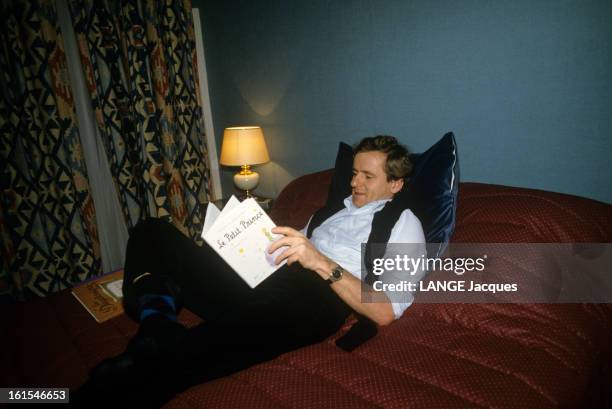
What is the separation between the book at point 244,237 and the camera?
3.21ft

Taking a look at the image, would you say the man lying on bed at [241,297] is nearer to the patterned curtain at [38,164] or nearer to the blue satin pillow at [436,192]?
the blue satin pillow at [436,192]

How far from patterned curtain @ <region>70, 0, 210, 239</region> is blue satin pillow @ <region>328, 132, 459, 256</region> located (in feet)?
7.05

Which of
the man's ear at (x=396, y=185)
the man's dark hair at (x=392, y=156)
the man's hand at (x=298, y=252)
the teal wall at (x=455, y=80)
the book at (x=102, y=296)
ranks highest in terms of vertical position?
the teal wall at (x=455, y=80)

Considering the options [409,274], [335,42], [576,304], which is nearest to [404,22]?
[335,42]

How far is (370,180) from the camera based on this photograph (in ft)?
4.79

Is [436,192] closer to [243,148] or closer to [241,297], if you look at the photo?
[241,297]

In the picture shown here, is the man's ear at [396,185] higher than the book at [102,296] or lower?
higher

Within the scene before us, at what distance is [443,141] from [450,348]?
85 cm

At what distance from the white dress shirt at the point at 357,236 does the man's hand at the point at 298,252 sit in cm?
23

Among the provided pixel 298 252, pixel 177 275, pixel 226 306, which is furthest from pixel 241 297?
pixel 298 252

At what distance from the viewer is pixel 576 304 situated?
117 centimetres

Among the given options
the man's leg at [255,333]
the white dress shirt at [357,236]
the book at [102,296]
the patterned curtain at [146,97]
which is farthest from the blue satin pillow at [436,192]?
the patterned curtain at [146,97]

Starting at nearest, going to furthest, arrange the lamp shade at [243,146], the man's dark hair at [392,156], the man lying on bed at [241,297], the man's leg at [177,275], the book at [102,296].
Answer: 1. the man lying on bed at [241,297]
2. the man's leg at [177,275]
3. the book at [102,296]
4. the man's dark hair at [392,156]
5. the lamp shade at [243,146]

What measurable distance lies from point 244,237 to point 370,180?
2.23 feet
